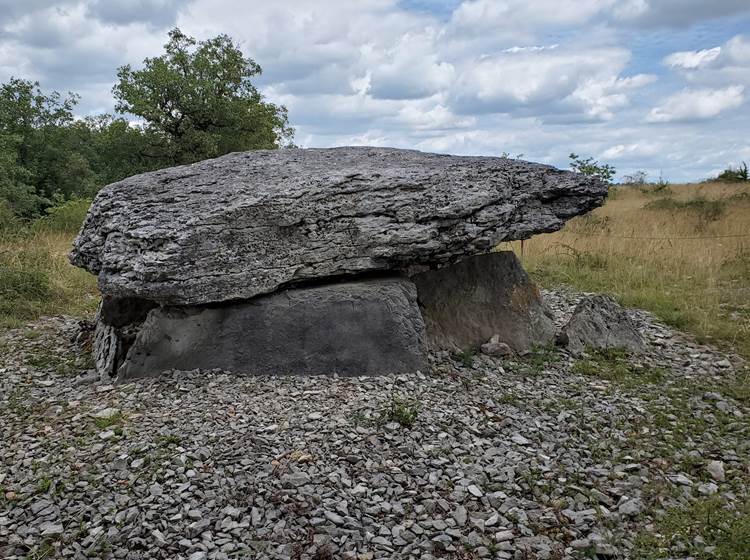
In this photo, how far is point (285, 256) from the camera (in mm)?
7355

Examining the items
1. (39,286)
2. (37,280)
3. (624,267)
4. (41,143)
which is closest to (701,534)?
(624,267)

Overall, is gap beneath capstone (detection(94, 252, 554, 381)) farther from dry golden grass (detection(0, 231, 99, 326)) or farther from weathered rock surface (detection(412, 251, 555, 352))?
dry golden grass (detection(0, 231, 99, 326))

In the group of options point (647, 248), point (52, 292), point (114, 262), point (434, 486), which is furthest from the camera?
point (647, 248)

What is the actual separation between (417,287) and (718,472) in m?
4.13

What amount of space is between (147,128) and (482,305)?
19238 mm

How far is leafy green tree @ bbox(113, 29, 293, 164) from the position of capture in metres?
23.6

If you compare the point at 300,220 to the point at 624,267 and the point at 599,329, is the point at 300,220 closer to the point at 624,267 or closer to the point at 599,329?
the point at 599,329

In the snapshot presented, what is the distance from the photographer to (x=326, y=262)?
748cm

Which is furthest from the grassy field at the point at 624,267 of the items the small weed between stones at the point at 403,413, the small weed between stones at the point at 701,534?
the small weed between stones at the point at 403,413

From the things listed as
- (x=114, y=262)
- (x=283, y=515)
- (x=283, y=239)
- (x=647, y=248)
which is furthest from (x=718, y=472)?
(x=647, y=248)

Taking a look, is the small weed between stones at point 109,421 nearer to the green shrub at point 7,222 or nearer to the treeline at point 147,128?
the green shrub at point 7,222

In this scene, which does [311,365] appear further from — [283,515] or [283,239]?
[283,515]

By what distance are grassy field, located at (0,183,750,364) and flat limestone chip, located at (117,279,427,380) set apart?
3960 millimetres

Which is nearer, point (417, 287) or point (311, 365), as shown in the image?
point (311, 365)
